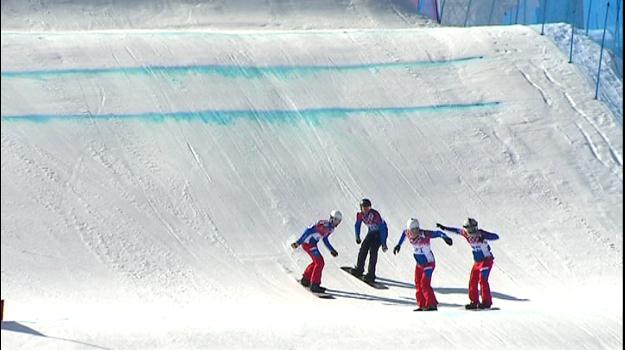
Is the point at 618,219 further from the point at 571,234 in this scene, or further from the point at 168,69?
the point at 168,69

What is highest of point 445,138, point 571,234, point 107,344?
point 445,138

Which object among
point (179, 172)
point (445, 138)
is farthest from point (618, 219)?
point (179, 172)

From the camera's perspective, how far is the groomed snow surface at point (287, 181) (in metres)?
16.9

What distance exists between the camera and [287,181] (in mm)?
21031

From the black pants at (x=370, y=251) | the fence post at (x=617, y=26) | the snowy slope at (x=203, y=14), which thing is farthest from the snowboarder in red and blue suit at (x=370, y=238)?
the snowy slope at (x=203, y=14)

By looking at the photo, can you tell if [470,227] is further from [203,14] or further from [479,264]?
[203,14]

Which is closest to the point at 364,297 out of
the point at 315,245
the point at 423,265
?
the point at 315,245

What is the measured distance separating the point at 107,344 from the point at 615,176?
971cm

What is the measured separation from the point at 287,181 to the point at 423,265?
3.68m

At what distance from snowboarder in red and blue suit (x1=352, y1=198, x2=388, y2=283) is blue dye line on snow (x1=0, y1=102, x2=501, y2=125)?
3604 millimetres

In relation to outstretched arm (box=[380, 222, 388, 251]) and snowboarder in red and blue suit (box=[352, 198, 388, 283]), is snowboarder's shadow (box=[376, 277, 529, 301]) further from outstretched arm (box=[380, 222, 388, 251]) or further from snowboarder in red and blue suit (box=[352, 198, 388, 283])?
outstretched arm (box=[380, 222, 388, 251])

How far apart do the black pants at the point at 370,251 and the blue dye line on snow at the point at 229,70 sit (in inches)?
204

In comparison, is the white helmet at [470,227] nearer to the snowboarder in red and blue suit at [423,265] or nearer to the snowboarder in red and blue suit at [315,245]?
the snowboarder in red and blue suit at [423,265]

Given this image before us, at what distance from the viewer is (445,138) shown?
22.5m
